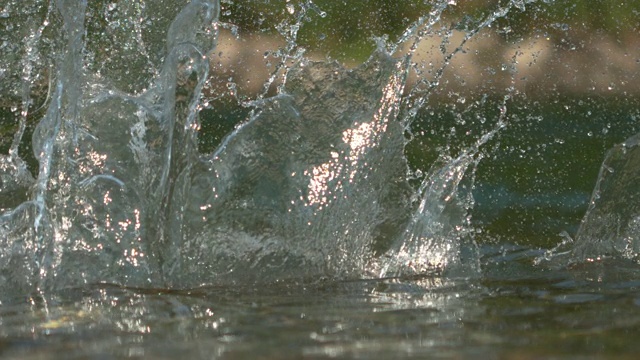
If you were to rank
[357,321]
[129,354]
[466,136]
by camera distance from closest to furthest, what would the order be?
1. [129,354]
2. [357,321]
3. [466,136]

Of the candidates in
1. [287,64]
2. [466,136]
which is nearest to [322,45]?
[287,64]

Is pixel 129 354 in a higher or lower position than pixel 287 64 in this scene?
lower

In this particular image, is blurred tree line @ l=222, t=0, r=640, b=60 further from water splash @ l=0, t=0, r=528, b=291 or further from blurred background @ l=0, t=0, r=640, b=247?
water splash @ l=0, t=0, r=528, b=291

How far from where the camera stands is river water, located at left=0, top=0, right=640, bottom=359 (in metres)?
1.93

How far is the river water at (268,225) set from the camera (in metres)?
1.93

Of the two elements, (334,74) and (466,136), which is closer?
(334,74)

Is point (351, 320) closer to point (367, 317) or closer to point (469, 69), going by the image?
point (367, 317)

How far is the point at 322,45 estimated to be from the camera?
5.36 metres

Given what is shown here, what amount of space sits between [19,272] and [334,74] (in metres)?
1.00

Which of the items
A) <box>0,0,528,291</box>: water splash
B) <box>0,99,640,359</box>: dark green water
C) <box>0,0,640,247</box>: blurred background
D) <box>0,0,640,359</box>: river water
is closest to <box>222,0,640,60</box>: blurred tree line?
<box>0,0,640,247</box>: blurred background

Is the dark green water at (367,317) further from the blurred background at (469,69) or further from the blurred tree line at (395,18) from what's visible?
the blurred tree line at (395,18)

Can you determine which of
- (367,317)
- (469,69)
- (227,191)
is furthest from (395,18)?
(367,317)

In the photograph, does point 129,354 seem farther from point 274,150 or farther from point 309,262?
point 274,150

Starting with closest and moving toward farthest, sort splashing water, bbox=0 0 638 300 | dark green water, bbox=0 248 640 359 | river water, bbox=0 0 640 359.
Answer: dark green water, bbox=0 248 640 359, river water, bbox=0 0 640 359, splashing water, bbox=0 0 638 300
